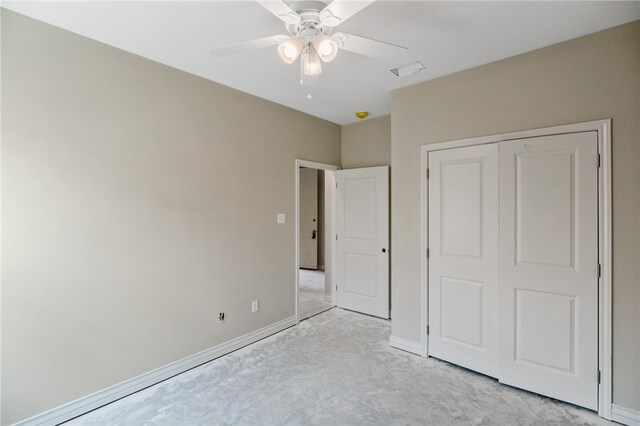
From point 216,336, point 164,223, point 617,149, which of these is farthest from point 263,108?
point 617,149

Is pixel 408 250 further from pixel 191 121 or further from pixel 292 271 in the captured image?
pixel 191 121

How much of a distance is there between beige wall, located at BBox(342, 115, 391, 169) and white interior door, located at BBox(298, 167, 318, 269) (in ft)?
8.29

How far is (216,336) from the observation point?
2.92 meters

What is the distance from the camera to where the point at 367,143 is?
4188mm

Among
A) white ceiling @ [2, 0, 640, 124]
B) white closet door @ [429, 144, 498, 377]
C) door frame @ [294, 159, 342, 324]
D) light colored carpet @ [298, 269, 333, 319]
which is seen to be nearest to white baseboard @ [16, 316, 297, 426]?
door frame @ [294, 159, 342, 324]

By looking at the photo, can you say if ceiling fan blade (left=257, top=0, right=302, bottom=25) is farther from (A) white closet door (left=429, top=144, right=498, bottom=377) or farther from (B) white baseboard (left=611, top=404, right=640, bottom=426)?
(B) white baseboard (left=611, top=404, right=640, bottom=426)

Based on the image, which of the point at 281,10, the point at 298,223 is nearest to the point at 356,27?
the point at 281,10

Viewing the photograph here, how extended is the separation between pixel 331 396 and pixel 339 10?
102 inches

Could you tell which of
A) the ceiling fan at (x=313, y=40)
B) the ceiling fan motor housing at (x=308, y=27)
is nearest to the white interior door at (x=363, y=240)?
the ceiling fan at (x=313, y=40)

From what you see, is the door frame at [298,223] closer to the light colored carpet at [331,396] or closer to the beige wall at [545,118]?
the light colored carpet at [331,396]

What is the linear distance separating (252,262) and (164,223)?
1.04 m

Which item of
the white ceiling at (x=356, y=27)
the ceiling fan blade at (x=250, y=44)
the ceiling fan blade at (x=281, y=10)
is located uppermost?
the white ceiling at (x=356, y=27)

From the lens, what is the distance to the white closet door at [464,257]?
8.32ft

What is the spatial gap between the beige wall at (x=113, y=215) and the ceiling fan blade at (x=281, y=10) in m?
1.61
